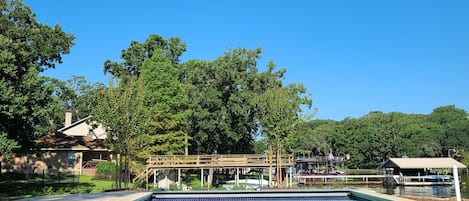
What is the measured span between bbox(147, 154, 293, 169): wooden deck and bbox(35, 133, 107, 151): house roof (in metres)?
10.5

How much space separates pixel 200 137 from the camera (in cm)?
3650

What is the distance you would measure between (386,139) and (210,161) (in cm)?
5938

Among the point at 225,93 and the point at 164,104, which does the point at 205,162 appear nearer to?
the point at 164,104

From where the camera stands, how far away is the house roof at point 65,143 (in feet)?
109

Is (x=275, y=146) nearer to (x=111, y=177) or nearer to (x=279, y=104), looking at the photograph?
(x=279, y=104)

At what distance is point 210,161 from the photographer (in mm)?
27188

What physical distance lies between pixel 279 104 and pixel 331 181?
2862 centimetres

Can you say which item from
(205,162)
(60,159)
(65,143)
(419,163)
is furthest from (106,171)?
(419,163)

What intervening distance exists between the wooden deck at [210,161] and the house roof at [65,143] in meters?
10.5

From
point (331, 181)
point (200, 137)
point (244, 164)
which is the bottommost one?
point (331, 181)

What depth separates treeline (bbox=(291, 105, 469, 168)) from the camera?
7462 cm

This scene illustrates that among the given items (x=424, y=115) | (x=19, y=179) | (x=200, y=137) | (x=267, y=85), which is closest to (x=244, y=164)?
(x=200, y=137)

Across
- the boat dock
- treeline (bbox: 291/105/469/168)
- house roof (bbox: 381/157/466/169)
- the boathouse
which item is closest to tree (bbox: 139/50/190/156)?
the boat dock

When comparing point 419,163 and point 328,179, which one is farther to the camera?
point 328,179
